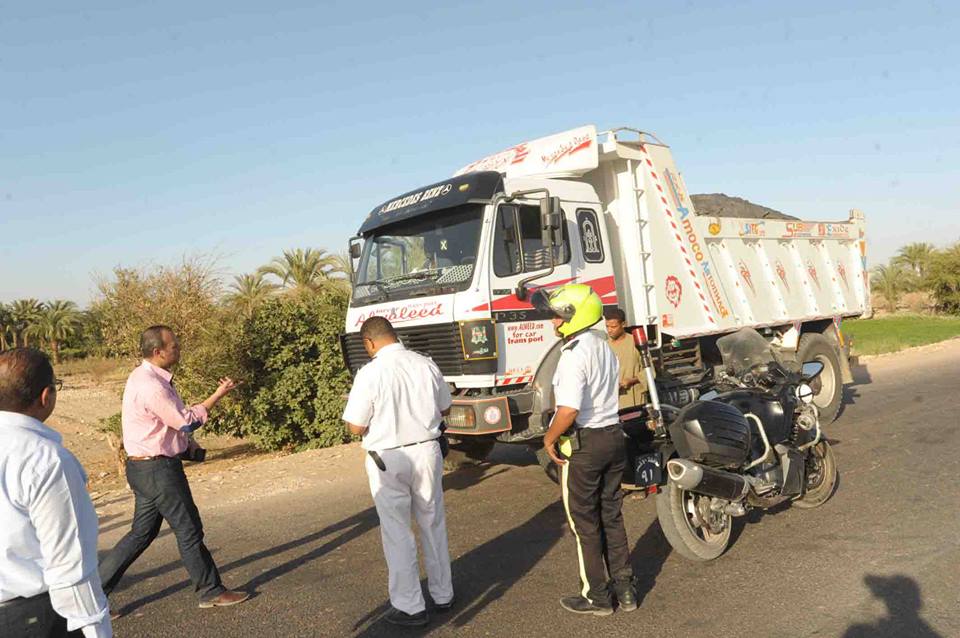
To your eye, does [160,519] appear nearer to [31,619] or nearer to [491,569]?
[491,569]

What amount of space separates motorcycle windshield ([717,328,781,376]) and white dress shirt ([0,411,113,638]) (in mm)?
5102

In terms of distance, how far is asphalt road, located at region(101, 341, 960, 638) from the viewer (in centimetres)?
403

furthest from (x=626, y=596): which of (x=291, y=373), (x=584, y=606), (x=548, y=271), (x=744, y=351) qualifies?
(x=291, y=373)

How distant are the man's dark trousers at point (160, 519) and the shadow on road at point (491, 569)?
111 cm

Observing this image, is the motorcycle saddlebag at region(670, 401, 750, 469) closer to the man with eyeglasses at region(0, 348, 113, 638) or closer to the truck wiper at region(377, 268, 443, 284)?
the truck wiper at region(377, 268, 443, 284)

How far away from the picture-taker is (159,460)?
4418 millimetres

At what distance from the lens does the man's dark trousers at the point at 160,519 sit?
14.5ft

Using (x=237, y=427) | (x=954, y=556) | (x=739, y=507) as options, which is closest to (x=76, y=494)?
(x=739, y=507)

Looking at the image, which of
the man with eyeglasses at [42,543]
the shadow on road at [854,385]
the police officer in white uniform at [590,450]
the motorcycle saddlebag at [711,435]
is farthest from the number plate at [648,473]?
A: the shadow on road at [854,385]

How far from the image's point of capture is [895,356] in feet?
68.8

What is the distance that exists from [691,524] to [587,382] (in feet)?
5.39

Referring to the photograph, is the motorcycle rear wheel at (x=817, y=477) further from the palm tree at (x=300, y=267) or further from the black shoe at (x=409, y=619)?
the palm tree at (x=300, y=267)

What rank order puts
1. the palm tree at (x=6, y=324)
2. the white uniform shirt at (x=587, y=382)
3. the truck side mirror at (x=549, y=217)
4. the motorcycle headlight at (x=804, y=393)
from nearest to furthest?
1. the white uniform shirt at (x=587, y=382)
2. the motorcycle headlight at (x=804, y=393)
3. the truck side mirror at (x=549, y=217)
4. the palm tree at (x=6, y=324)


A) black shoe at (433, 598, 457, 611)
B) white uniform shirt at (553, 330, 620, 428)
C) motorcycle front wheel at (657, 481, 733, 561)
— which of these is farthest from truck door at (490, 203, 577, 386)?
black shoe at (433, 598, 457, 611)
